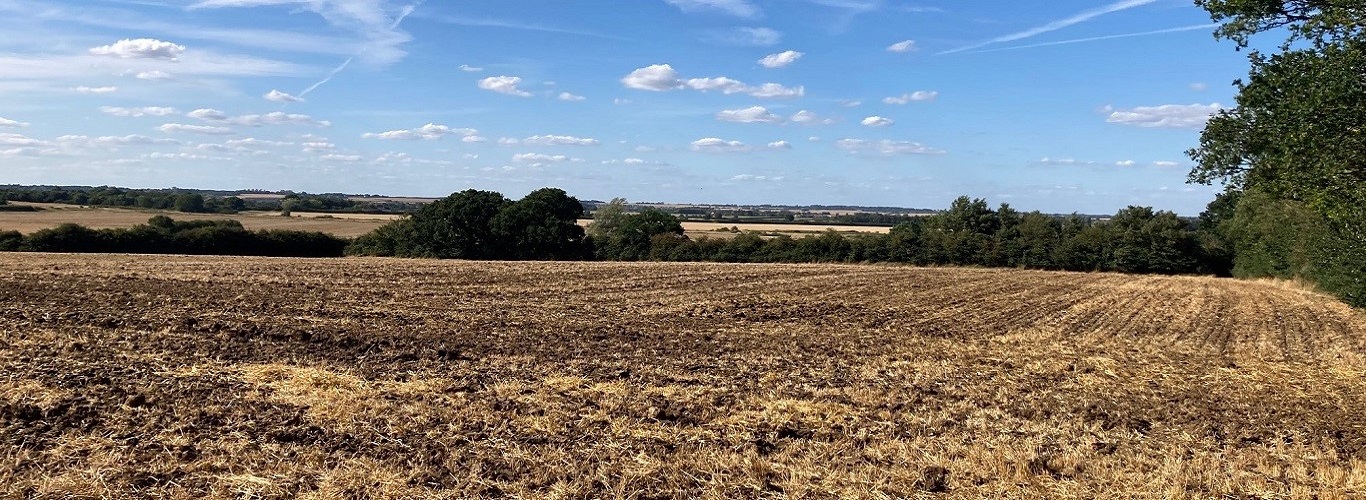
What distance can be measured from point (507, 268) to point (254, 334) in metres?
18.5

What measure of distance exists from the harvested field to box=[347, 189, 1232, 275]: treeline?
30897 mm

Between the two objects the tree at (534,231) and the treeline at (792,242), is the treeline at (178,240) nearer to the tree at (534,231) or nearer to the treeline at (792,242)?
the treeline at (792,242)

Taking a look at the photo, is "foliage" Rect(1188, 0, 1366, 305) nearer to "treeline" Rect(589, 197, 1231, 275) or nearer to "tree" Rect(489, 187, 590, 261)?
"treeline" Rect(589, 197, 1231, 275)

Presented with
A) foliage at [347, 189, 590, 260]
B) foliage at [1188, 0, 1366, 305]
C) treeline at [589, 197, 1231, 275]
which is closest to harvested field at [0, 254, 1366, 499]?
foliage at [1188, 0, 1366, 305]

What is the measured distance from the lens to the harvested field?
634 cm

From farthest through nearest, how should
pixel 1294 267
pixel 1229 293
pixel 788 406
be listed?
pixel 1294 267
pixel 1229 293
pixel 788 406

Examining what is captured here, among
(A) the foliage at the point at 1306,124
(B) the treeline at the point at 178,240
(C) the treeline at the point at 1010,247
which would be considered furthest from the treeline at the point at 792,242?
(A) the foliage at the point at 1306,124

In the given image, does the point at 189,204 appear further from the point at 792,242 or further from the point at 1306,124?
the point at 1306,124

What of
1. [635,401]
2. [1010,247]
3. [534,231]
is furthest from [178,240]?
[1010,247]

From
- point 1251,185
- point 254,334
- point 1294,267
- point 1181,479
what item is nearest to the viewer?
point 1181,479

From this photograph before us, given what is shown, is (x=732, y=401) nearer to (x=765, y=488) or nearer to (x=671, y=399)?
(x=671, y=399)

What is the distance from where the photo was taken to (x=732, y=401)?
9.19 meters

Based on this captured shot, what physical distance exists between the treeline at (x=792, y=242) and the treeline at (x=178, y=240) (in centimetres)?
361

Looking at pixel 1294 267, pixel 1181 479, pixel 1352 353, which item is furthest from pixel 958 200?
pixel 1181 479
